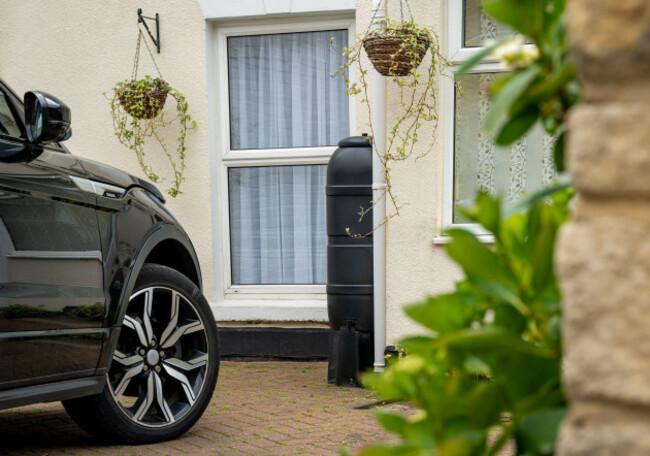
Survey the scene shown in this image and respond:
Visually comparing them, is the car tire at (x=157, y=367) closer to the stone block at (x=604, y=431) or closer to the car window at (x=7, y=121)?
the car window at (x=7, y=121)

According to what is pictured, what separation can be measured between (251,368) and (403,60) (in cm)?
269

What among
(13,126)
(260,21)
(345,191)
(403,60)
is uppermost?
(260,21)

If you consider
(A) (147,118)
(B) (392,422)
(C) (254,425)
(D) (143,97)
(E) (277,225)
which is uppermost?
(D) (143,97)

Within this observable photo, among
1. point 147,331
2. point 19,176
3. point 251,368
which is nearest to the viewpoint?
point 19,176

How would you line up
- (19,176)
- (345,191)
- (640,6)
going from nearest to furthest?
(640,6) < (19,176) < (345,191)

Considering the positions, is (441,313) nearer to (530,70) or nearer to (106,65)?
(530,70)

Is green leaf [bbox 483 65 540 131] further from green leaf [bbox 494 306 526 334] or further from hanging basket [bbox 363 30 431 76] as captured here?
hanging basket [bbox 363 30 431 76]

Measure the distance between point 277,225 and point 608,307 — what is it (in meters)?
6.74

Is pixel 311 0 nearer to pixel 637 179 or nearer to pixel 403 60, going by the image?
pixel 403 60

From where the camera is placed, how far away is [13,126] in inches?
150

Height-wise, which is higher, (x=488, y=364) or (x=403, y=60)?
(x=403, y=60)

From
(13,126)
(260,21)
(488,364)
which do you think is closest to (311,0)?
(260,21)

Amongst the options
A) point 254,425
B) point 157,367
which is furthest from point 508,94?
point 254,425

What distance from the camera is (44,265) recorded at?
3.66 meters
